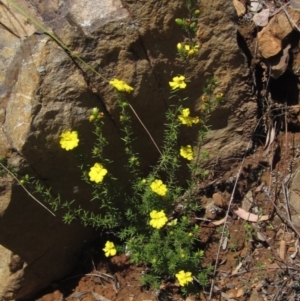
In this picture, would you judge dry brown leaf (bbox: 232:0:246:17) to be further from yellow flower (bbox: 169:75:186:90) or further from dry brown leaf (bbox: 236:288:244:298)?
dry brown leaf (bbox: 236:288:244:298)

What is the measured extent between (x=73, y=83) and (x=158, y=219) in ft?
3.29

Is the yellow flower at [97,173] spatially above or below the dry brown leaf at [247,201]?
above

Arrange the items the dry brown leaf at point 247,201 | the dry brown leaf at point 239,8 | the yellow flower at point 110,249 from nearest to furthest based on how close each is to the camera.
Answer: the yellow flower at point 110,249 → the dry brown leaf at point 239,8 → the dry brown leaf at point 247,201

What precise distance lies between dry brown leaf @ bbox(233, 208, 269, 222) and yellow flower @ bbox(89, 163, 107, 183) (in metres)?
1.28

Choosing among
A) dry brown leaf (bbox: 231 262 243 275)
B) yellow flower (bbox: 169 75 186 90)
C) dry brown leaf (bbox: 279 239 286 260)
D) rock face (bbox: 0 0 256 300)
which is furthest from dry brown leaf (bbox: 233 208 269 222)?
yellow flower (bbox: 169 75 186 90)

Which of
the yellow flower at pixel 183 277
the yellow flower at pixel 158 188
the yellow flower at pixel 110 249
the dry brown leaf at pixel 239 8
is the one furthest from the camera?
the dry brown leaf at pixel 239 8

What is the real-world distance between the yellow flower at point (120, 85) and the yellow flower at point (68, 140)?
365 mm

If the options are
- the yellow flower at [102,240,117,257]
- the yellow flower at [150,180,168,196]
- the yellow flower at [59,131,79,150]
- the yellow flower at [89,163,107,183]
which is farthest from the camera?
the yellow flower at [102,240,117,257]

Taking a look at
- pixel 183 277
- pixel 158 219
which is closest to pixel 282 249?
pixel 183 277

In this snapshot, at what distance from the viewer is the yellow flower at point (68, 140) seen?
3211mm

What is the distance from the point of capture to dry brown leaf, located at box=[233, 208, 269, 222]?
161 inches

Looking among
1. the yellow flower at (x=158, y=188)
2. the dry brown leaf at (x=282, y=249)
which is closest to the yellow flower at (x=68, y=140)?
the yellow flower at (x=158, y=188)

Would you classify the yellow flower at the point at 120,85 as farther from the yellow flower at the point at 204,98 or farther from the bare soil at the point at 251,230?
the bare soil at the point at 251,230

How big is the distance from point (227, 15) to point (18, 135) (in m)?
1.56
